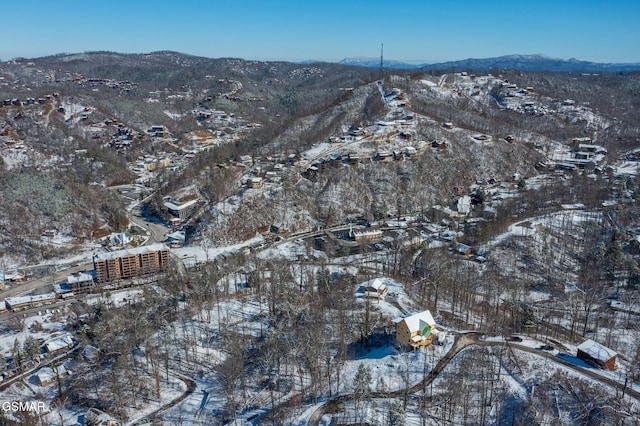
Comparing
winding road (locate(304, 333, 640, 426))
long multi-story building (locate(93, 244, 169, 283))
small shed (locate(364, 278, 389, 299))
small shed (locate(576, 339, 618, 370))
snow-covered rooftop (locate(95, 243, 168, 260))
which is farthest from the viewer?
snow-covered rooftop (locate(95, 243, 168, 260))

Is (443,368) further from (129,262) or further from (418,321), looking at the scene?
(129,262)

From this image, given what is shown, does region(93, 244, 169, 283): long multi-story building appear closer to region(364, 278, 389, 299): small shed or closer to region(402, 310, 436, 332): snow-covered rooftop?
region(364, 278, 389, 299): small shed

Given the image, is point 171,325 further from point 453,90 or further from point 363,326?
point 453,90

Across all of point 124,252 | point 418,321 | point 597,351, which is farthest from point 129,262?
point 597,351

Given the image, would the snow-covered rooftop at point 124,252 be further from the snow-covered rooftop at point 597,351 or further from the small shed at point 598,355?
the snow-covered rooftop at point 597,351

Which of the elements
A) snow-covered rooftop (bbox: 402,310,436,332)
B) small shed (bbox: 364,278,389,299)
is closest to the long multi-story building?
small shed (bbox: 364,278,389,299)

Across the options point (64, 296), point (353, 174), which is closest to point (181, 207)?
point (64, 296)

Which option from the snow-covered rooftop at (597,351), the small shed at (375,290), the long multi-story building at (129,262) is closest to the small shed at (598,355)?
the snow-covered rooftop at (597,351)
